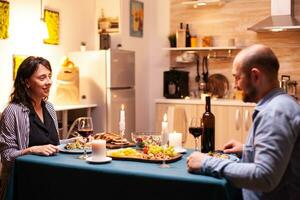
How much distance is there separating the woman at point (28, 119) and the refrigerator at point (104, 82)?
219cm

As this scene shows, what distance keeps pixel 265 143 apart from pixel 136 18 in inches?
187

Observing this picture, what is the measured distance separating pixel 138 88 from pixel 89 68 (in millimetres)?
1179

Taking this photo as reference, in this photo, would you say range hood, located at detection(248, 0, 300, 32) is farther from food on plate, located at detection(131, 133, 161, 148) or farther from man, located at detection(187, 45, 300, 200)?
man, located at detection(187, 45, 300, 200)

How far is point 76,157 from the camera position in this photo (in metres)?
2.22

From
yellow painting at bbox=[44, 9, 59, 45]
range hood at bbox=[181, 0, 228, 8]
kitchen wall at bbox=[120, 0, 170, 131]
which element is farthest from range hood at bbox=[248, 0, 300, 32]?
yellow painting at bbox=[44, 9, 59, 45]

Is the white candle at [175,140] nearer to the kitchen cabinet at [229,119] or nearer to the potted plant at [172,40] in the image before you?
the kitchen cabinet at [229,119]

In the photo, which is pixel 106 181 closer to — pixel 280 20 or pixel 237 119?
pixel 237 119

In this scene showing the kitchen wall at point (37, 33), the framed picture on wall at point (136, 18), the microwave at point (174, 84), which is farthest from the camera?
the framed picture on wall at point (136, 18)

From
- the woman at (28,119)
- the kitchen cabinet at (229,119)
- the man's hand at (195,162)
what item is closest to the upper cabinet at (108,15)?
the kitchen cabinet at (229,119)

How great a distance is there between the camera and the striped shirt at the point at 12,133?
8.22 ft

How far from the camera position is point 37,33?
4.93 m

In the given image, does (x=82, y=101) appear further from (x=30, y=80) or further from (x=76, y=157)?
(x=76, y=157)

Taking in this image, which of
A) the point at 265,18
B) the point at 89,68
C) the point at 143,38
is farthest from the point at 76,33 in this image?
the point at 265,18

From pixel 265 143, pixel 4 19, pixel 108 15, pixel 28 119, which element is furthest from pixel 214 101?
pixel 265 143
